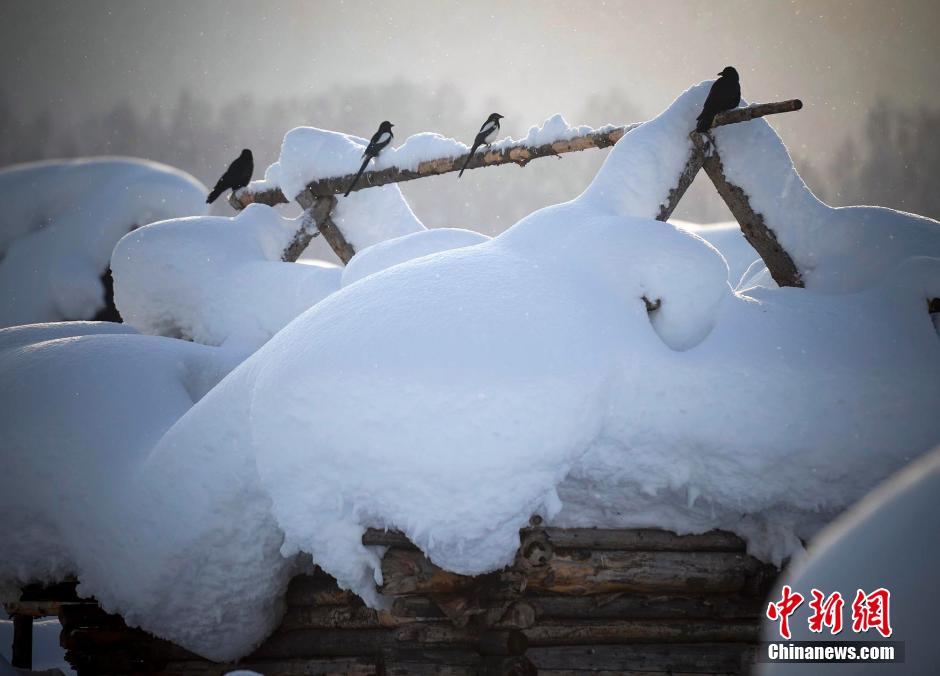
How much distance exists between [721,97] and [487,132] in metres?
2.25

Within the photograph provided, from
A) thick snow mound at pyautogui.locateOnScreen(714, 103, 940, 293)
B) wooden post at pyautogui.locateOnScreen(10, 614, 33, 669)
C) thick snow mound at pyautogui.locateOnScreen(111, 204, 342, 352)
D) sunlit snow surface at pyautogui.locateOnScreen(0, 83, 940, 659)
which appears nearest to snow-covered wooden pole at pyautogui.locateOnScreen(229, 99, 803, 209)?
thick snow mound at pyautogui.locateOnScreen(714, 103, 940, 293)

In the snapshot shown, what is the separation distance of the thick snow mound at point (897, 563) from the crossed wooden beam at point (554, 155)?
3.04 meters

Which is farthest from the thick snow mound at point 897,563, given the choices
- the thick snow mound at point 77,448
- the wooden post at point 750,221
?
the thick snow mound at point 77,448

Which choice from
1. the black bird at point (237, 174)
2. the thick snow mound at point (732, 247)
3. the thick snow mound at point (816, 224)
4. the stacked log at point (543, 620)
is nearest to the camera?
the stacked log at point (543, 620)

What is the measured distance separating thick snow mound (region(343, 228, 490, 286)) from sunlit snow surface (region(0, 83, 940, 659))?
4.33 feet

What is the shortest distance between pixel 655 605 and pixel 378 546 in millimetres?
1697

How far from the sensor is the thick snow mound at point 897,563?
161cm

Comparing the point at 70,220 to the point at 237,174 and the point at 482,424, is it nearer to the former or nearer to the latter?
the point at 237,174

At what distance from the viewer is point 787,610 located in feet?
9.93

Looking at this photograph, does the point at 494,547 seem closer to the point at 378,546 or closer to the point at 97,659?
the point at 378,546

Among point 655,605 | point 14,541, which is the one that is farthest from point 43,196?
point 655,605

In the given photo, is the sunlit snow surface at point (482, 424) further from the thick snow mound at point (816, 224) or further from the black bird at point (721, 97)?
the black bird at point (721, 97)

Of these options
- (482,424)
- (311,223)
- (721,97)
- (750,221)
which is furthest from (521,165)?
(482,424)

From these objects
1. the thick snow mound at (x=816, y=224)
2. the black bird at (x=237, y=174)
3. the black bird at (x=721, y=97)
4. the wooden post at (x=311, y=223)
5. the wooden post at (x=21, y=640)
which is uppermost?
the black bird at (x=237, y=174)
